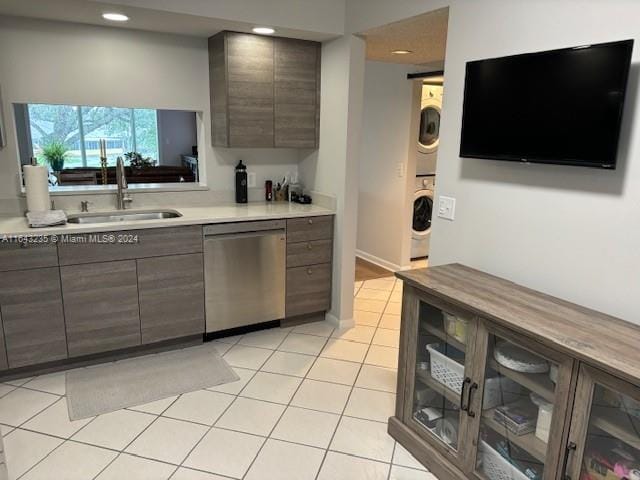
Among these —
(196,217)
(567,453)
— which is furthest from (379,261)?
(567,453)

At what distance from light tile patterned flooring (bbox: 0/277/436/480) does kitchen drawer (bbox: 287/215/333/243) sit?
87 cm

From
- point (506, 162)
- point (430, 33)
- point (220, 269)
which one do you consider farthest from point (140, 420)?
point (430, 33)

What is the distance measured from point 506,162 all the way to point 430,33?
1.39 m

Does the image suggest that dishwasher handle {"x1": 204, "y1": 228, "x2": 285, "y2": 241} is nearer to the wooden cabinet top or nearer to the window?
the wooden cabinet top

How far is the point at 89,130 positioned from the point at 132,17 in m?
5.91

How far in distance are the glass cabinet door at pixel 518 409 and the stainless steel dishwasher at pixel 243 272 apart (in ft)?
6.26

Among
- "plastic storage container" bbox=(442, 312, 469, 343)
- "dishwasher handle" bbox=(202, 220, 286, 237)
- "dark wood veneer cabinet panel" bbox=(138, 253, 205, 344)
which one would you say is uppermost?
"dishwasher handle" bbox=(202, 220, 286, 237)

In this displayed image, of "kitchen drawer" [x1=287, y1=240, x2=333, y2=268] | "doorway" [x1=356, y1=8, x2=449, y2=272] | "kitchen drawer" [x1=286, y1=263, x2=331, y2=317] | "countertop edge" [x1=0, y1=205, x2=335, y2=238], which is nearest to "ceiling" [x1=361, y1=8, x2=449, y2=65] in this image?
"doorway" [x1=356, y1=8, x2=449, y2=272]

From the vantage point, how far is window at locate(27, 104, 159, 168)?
7.57 metres

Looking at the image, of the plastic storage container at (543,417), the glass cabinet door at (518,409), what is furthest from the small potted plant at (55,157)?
the plastic storage container at (543,417)

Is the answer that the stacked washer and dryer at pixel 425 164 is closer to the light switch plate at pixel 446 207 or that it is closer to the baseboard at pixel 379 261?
the baseboard at pixel 379 261

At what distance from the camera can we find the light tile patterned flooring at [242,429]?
215cm

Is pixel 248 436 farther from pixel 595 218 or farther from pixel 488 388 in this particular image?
pixel 595 218

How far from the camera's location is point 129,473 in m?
2.11
